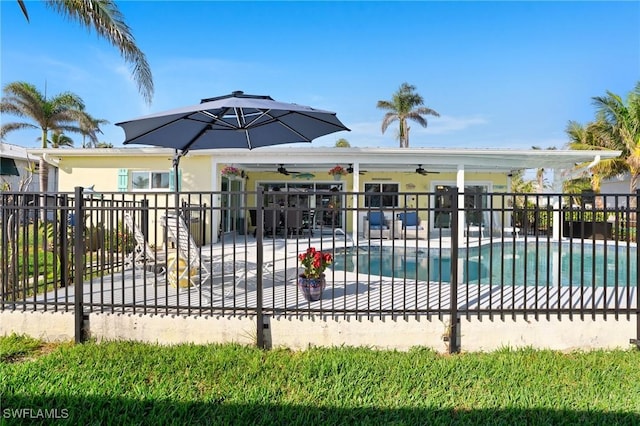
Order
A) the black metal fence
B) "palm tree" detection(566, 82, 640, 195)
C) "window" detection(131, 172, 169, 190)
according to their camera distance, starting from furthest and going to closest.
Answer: "palm tree" detection(566, 82, 640, 195) → "window" detection(131, 172, 169, 190) → the black metal fence

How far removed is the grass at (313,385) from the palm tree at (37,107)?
16339mm

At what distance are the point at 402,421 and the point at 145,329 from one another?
259 cm

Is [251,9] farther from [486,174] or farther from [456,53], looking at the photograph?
[486,174]

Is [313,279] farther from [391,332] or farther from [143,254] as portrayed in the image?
[143,254]

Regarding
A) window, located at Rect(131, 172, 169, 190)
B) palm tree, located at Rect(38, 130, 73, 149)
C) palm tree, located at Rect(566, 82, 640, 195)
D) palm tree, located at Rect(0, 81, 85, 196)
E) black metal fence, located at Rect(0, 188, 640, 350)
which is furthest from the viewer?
palm tree, located at Rect(38, 130, 73, 149)

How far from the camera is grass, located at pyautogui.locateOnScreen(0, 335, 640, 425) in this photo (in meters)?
2.52

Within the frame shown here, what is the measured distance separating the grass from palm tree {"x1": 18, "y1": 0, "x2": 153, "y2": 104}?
8489 millimetres

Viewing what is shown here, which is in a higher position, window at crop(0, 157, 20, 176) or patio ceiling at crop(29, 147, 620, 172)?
window at crop(0, 157, 20, 176)

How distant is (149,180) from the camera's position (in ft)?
38.1

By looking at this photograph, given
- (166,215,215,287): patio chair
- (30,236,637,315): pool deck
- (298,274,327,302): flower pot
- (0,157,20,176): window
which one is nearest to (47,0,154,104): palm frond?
(30,236,637,315): pool deck

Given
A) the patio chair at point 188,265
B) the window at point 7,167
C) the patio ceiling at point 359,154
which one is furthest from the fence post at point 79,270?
the window at point 7,167

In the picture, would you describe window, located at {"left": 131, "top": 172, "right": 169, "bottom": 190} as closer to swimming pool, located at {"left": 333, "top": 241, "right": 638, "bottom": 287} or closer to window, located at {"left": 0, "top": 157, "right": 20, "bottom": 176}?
swimming pool, located at {"left": 333, "top": 241, "right": 638, "bottom": 287}

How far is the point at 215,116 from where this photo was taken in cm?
514

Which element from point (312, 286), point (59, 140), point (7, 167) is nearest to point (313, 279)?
point (312, 286)
